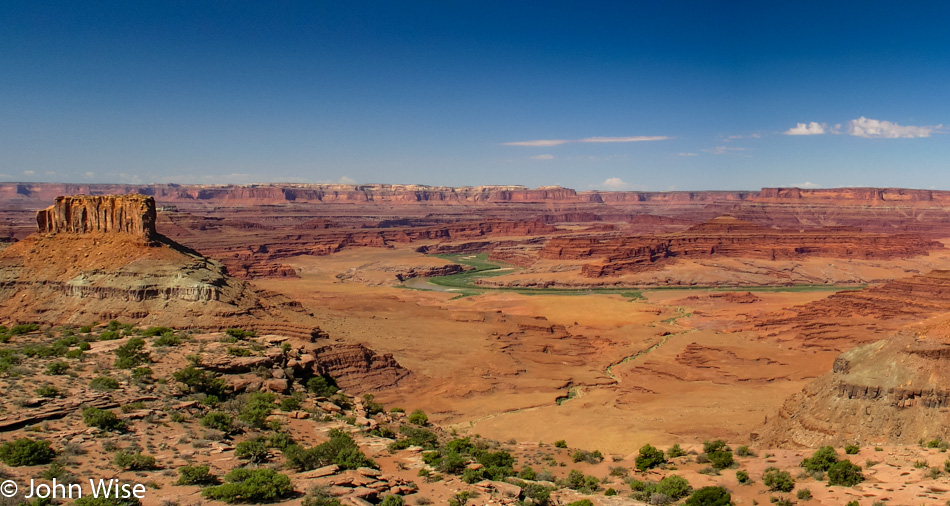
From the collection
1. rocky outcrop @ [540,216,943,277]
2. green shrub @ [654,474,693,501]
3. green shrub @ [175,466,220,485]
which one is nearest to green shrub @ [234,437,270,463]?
green shrub @ [175,466,220,485]

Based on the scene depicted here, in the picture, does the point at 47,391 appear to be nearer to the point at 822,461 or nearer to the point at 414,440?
the point at 414,440

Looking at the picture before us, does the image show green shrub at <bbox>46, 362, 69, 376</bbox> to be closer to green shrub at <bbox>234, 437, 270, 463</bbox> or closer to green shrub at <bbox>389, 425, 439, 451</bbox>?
green shrub at <bbox>234, 437, 270, 463</bbox>

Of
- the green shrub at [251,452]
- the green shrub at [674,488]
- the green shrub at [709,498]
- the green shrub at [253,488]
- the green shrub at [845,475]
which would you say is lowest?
the green shrub at [674,488]

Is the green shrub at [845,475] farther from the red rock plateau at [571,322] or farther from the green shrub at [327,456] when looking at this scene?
the green shrub at [327,456]

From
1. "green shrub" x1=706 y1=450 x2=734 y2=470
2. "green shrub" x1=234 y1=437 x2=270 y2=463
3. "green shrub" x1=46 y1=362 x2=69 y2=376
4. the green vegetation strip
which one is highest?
"green shrub" x1=46 y1=362 x2=69 y2=376

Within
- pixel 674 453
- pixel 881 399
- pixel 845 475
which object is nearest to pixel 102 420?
pixel 674 453

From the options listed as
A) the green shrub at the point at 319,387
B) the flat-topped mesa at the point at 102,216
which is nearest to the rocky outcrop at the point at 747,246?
the flat-topped mesa at the point at 102,216
